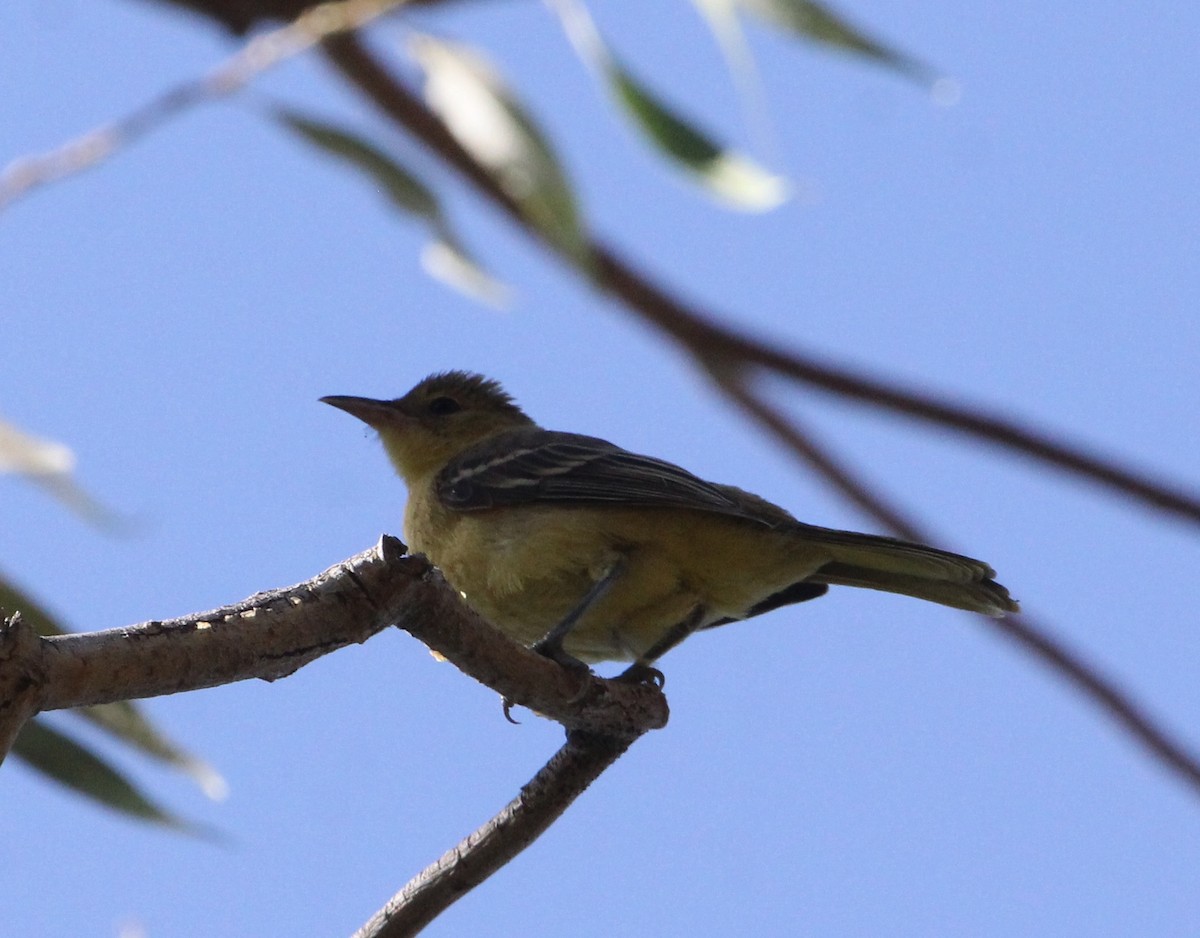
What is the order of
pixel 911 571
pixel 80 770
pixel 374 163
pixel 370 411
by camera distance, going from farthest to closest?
pixel 370 411 < pixel 911 571 < pixel 80 770 < pixel 374 163

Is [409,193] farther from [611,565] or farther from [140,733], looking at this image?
[611,565]

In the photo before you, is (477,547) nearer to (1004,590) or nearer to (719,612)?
(719,612)

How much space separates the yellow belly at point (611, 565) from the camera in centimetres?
581

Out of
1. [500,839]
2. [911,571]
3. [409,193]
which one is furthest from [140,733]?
[911,571]

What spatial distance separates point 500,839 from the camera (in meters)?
4.07

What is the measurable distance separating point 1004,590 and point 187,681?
375 centimetres

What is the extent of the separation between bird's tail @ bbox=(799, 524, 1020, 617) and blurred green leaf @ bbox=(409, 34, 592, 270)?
3282 millimetres

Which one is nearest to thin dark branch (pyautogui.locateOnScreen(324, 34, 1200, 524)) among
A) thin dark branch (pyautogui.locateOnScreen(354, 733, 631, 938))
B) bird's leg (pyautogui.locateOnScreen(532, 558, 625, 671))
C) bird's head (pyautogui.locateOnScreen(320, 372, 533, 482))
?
thin dark branch (pyautogui.locateOnScreen(354, 733, 631, 938))

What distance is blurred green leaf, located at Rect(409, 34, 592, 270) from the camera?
2.63 meters

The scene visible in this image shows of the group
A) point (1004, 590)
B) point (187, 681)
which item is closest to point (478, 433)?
point (1004, 590)

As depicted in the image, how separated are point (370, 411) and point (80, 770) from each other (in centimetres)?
374

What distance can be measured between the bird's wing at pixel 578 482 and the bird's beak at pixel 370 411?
808 mm

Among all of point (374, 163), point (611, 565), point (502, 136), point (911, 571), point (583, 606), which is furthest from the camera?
point (911, 571)

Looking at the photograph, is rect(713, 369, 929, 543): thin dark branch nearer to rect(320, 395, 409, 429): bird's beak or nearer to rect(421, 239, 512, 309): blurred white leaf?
rect(421, 239, 512, 309): blurred white leaf
